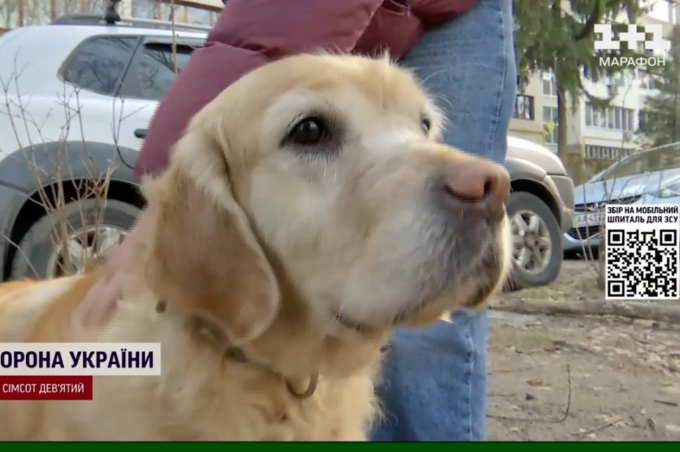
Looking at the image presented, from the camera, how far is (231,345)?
1.05 metres

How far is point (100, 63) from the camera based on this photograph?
2584mm

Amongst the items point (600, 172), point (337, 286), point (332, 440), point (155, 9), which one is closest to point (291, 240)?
point (337, 286)

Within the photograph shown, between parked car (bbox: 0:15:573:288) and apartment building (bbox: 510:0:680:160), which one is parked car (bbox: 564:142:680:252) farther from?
parked car (bbox: 0:15:573:288)

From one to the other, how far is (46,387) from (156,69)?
176 centimetres

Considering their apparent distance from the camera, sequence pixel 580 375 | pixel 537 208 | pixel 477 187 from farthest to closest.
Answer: pixel 537 208 → pixel 580 375 → pixel 477 187

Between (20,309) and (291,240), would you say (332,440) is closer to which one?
(291,240)

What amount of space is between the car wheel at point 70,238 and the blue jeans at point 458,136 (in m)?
0.94

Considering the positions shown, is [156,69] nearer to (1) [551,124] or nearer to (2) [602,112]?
(1) [551,124]

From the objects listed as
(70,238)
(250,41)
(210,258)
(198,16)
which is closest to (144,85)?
(198,16)

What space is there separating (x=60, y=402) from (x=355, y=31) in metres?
0.79

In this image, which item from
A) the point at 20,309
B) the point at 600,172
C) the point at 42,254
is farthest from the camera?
the point at 600,172

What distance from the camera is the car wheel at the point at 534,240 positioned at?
2.57 m

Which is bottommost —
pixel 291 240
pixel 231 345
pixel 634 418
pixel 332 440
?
pixel 634 418

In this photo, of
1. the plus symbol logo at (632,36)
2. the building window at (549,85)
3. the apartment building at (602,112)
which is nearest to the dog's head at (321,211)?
the plus symbol logo at (632,36)
